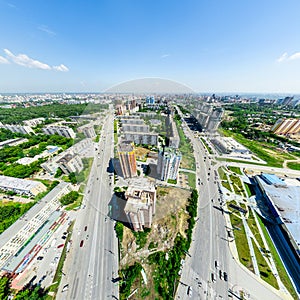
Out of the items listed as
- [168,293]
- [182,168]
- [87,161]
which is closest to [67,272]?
[168,293]

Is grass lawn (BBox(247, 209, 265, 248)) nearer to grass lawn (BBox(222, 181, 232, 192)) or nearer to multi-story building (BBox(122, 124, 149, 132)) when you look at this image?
grass lawn (BBox(222, 181, 232, 192))

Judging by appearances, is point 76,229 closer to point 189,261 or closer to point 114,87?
point 189,261

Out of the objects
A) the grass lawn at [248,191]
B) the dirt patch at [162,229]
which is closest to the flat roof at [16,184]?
the dirt patch at [162,229]

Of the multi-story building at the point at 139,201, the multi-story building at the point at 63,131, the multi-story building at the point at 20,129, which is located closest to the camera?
the multi-story building at the point at 139,201

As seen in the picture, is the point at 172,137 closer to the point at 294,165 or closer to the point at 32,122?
the point at 294,165

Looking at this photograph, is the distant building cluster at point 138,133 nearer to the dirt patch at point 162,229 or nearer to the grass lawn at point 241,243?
the dirt patch at point 162,229

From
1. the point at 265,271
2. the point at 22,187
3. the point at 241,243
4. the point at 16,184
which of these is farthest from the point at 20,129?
the point at 265,271
